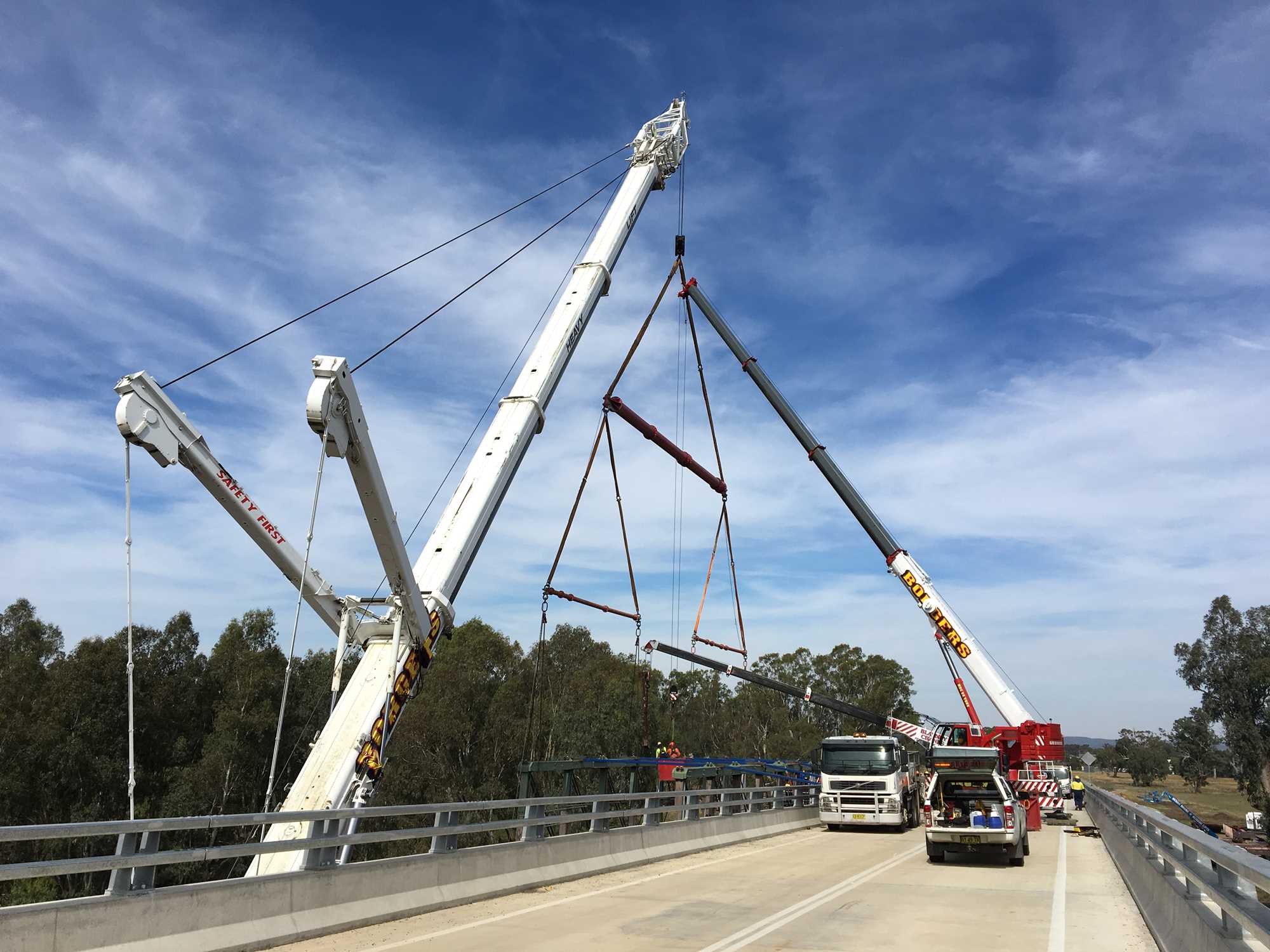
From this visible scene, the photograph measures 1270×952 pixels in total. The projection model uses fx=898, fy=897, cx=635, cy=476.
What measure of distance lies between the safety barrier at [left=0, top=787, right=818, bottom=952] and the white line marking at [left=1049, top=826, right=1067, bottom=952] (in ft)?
22.5

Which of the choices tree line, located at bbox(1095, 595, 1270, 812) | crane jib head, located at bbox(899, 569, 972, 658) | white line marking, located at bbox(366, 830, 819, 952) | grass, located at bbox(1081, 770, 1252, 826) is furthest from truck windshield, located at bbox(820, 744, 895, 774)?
tree line, located at bbox(1095, 595, 1270, 812)

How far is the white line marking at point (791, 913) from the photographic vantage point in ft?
32.6

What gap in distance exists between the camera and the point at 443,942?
9.77m

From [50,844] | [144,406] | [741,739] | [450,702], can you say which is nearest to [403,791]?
[450,702]

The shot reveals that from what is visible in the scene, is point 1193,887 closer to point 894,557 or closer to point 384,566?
point 384,566

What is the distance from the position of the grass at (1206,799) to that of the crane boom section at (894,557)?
1276cm

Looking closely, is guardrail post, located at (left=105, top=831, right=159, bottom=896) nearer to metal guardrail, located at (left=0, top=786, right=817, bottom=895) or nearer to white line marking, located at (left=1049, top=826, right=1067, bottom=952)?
metal guardrail, located at (left=0, top=786, right=817, bottom=895)

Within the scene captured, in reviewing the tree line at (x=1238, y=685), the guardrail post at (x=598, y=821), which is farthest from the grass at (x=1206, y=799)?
the guardrail post at (x=598, y=821)

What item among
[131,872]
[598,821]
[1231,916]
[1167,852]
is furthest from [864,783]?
[131,872]

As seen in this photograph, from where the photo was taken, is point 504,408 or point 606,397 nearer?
point 504,408

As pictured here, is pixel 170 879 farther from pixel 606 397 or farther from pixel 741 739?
pixel 741 739

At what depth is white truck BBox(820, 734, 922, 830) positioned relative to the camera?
90.2ft

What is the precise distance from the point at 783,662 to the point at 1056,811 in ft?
266

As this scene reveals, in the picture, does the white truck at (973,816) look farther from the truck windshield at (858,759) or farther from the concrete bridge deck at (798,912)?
the truck windshield at (858,759)
